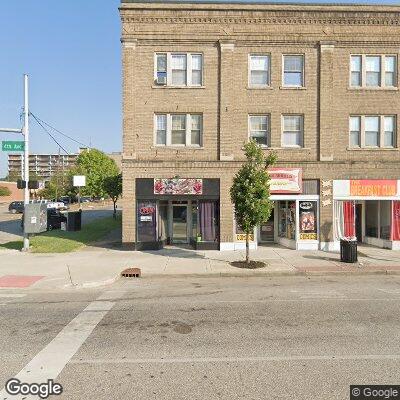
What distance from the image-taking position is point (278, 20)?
15.8 meters

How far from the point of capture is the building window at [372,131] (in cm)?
1606

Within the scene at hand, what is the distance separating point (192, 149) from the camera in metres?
16.0

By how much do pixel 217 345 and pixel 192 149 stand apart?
11.5 metres

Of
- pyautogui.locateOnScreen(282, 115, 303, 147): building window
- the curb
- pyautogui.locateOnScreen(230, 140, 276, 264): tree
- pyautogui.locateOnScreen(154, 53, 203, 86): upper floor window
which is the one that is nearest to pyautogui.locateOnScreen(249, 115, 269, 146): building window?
pyautogui.locateOnScreen(282, 115, 303, 147): building window

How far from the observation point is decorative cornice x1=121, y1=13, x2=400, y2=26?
51.4 feet

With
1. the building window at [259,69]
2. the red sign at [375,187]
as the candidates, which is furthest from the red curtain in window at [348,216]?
the building window at [259,69]

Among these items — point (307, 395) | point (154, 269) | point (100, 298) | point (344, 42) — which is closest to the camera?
point (307, 395)

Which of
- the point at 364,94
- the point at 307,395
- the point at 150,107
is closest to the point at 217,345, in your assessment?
the point at 307,395

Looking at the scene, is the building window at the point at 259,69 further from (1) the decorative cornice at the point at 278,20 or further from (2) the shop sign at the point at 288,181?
(2) the shop sign at the point at 288,181

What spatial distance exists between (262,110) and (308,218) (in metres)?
5.53

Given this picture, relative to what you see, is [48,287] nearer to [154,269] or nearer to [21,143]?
[154,269]

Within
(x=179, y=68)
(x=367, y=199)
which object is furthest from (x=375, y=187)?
(x=179, y=68)

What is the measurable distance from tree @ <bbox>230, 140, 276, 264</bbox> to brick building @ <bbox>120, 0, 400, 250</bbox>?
365 cm

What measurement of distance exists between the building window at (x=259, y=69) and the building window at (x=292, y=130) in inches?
79.0
